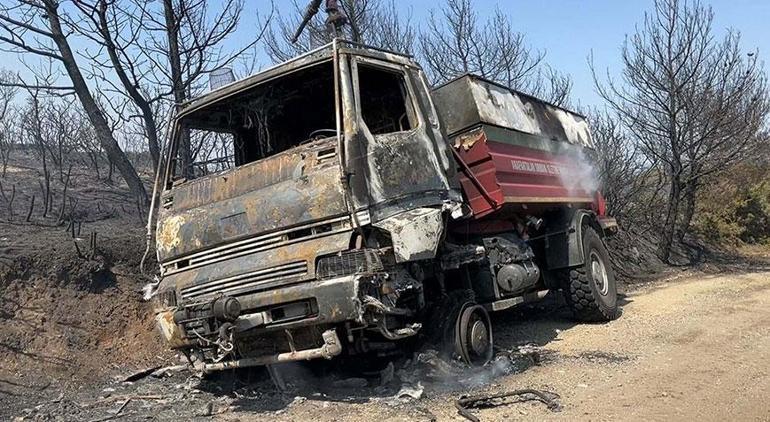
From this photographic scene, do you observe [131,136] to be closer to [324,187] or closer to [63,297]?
[63,297]

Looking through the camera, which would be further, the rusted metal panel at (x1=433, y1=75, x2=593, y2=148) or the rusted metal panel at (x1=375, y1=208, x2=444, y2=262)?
the rusted metal panel at (x1=433, y1=75, x2=593, y2=148)

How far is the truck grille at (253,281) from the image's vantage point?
4734mm

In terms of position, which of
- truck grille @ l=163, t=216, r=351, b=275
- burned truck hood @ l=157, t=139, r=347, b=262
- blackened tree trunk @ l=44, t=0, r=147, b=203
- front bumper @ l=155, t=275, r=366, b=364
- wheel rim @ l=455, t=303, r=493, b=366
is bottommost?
wheel rim @ l=455, t=303, r=493, b=366

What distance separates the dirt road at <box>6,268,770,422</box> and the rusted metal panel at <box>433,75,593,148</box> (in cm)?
228

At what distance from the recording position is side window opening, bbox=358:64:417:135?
5734mm

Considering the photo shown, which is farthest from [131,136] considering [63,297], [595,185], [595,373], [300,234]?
[595,373]

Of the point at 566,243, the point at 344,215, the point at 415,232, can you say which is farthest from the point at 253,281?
the point at 566,243

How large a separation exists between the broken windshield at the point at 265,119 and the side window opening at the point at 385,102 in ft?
1.06

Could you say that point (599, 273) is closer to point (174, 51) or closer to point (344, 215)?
point (344, 215)

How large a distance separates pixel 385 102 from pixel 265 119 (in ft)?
3.74

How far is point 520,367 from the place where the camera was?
19.0ft

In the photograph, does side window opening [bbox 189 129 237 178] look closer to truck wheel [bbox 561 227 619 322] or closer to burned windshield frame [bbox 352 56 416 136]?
burned windshield frame [bbox 352 56 416 136]

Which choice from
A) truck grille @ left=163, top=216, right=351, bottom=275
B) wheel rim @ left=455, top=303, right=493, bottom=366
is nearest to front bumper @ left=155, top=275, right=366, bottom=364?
truck grille @ left=163, top=216, right=351, bottom=275

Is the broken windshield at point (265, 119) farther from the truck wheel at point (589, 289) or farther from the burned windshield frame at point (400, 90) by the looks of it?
the truck wheel at point (589, 289)
